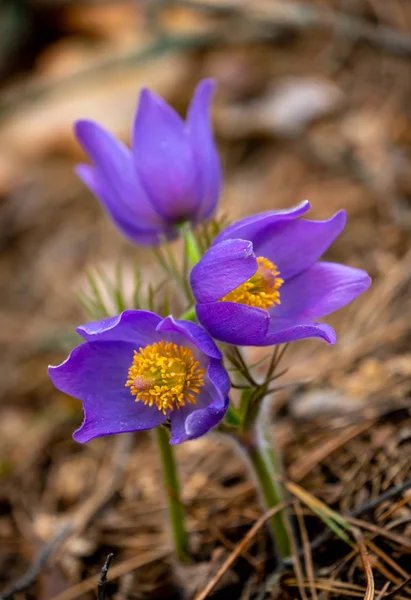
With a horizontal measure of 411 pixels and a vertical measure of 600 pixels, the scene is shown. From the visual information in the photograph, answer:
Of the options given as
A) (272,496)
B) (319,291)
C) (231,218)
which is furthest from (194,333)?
(231,218)

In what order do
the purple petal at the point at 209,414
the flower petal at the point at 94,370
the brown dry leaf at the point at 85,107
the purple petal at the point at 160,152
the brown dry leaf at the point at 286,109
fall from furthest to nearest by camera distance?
the brown dry leaf at the point at 85,107, the brown dry leaf at the point at 286,109, the purple petal at the point at 160,152, the flower petal at the point at 94,370, the purple petal at the point at 209,414

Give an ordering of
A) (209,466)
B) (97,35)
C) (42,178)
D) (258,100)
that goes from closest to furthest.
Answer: (209,466)
(258,100)
(42,178)
(97,35)

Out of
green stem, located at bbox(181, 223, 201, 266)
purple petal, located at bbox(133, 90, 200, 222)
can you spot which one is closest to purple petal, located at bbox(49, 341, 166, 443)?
green stem, located at bbox(181, 223, 201, 266)

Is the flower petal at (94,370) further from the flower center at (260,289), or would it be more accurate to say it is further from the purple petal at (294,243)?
the purple petal at (294,243)

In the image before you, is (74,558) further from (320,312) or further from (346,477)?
(320,312)

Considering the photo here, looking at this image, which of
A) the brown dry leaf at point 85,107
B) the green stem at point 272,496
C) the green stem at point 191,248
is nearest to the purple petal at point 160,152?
the green stem at point 191,248

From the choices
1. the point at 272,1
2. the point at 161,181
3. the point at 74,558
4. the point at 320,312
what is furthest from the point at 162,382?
the point at 272,1
